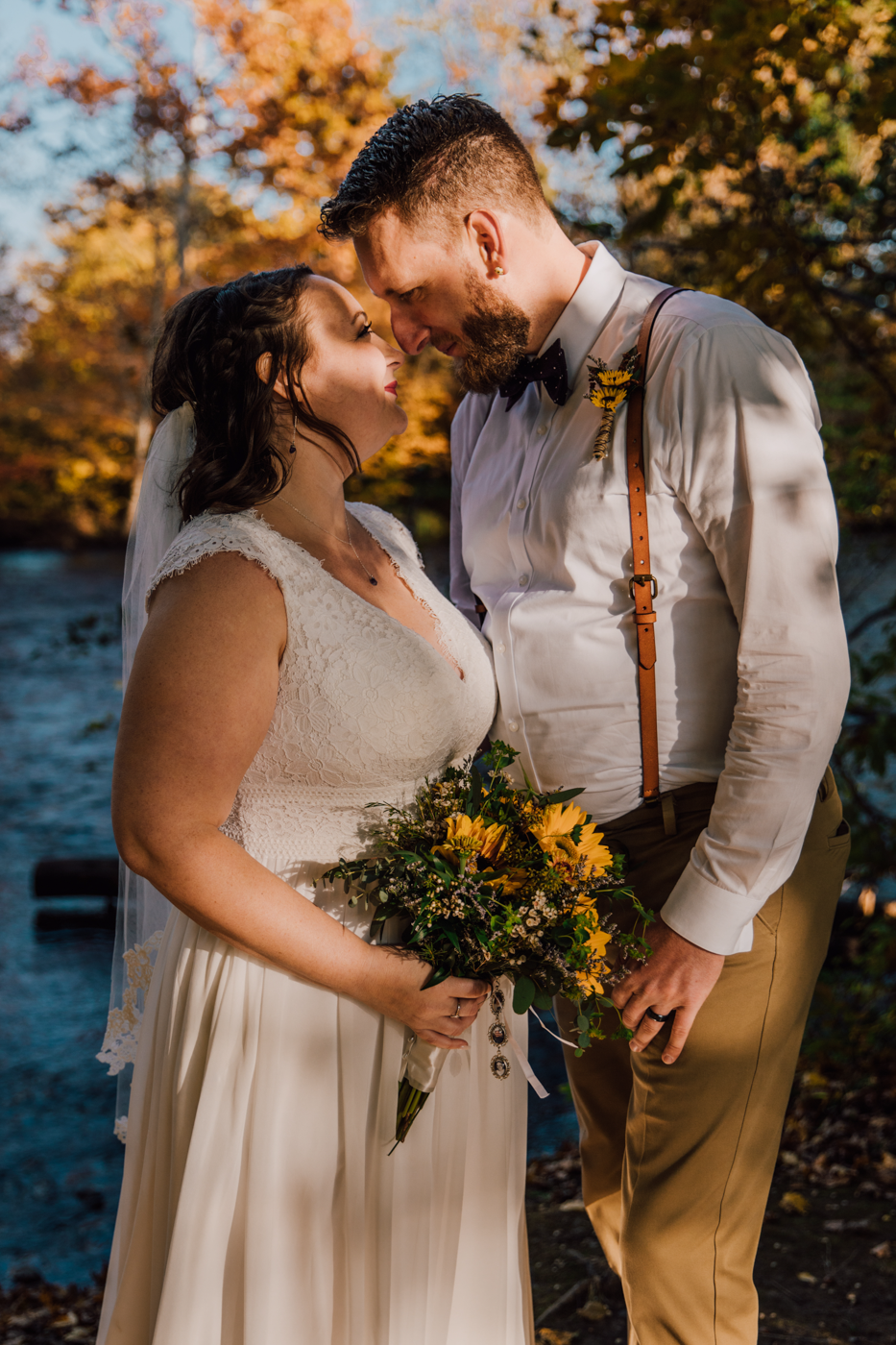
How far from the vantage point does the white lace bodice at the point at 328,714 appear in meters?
1.93

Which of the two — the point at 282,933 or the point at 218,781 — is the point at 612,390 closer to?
the point at 218,781

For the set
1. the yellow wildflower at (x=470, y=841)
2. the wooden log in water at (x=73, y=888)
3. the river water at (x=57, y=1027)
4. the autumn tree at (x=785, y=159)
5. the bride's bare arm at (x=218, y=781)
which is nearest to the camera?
the bride's bare arm at (x=218, y=781)

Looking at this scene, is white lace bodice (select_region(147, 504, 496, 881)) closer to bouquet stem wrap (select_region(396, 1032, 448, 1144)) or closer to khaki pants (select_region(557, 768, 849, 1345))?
bouquet stem wrap (select_region(396, 1032, 448, 1144))

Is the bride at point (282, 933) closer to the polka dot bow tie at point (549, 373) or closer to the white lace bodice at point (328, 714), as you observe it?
the white lace bodice at point (328, 714)

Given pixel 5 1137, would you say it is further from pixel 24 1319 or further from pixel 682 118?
pixel 682 118

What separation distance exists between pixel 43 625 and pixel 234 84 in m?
10.0

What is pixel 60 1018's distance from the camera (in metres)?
6.59

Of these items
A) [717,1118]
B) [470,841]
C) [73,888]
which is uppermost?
[470,841]

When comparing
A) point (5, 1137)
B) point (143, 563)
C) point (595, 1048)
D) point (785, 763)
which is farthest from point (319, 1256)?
point (5, 1137)

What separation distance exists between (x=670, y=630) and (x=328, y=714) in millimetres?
709

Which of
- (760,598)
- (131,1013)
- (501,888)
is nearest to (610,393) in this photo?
(760,598)

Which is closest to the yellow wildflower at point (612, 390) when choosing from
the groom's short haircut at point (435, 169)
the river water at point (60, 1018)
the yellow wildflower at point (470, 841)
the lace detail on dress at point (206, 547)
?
the groom's short haircut at point (435, 169)

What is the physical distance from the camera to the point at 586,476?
211 cm

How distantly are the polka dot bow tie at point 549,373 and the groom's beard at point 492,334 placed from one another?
0.08 ft
